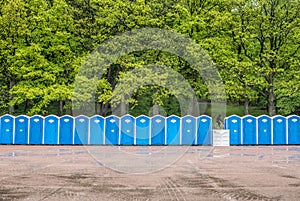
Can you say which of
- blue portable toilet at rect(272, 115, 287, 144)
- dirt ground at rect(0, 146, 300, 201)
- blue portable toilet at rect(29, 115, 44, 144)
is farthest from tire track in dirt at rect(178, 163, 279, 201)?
blue portable toilet at rect(29, 115, 44, 144)

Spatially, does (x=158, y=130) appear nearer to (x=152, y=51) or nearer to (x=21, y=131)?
(x=152, y=51)

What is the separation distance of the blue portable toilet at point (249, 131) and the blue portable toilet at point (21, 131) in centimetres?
1178

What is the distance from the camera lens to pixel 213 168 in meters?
10.8

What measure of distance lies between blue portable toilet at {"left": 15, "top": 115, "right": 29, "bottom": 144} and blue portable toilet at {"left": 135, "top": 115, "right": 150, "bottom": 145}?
5.95 meters

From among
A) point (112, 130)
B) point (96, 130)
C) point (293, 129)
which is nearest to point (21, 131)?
point (96, 130)

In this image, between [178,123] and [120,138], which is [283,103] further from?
[120,138]

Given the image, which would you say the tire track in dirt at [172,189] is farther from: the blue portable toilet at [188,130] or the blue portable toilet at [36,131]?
the blue portable toilet at [36,131]

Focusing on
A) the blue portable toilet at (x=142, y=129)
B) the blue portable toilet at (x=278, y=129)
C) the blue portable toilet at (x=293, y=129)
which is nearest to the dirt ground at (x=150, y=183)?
the blue portable toilet at (x=142, y=129)

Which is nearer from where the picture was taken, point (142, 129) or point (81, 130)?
point (142, 129)

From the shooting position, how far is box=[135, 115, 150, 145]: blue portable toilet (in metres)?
22.6

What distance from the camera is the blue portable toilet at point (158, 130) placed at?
2257 centimetres

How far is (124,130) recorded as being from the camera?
2278 centimetres

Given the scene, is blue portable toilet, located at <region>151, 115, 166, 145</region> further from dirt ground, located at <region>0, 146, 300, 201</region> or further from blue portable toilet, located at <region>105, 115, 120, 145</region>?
dirt ground, located at <region>0, 146, 300, 201</region>

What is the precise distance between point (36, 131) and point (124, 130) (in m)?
4.74
